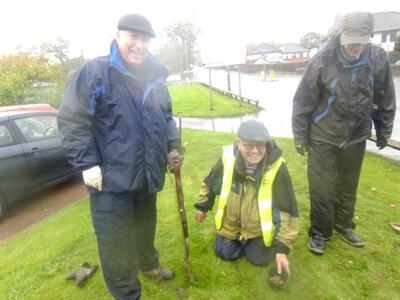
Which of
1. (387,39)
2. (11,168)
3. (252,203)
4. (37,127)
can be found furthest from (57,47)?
(387,39)

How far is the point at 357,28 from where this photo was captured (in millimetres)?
3043

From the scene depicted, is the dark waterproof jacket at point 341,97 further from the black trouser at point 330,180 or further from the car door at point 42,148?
the car door at point 42,148

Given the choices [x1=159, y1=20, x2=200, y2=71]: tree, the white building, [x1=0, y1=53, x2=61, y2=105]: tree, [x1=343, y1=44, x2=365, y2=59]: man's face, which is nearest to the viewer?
[x1=343, y1=44, x2=365, y2=59]: man's face

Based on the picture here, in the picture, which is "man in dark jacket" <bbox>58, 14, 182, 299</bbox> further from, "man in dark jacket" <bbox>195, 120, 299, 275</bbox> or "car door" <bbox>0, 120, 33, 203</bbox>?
"car door" <bbox>0, 120, 33, 203</bbox>

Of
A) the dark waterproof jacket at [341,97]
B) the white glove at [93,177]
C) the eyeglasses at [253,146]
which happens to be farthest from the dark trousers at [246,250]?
the white glove at [93,177]

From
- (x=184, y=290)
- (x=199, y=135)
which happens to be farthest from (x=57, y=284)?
(x=199, y=135)

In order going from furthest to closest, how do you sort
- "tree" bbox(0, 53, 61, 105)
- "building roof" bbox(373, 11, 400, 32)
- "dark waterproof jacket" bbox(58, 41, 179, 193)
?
1. "building roof" bbox(373, 11, 400, 32)
2. "tree" bbox(0, 53, 61, 105)
3. "dark waterproof jacket" bbox(58, 41, 179, 193)

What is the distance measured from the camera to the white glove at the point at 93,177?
8.14 ft

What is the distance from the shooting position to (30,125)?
5855 mm

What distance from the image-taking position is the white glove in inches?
97.7

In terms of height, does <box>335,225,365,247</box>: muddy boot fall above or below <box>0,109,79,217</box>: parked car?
below

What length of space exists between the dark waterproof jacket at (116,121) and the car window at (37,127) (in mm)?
3757

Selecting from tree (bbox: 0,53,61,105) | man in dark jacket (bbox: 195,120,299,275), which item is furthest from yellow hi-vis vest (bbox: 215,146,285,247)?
tree (bbox: 0,53,61,105)

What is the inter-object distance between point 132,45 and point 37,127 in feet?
13.8
